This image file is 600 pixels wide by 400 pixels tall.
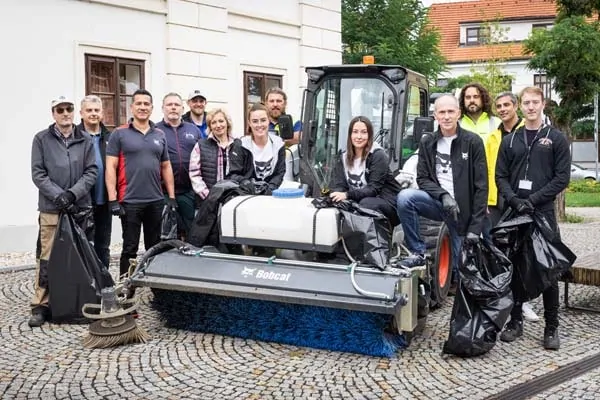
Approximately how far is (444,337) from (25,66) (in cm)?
695

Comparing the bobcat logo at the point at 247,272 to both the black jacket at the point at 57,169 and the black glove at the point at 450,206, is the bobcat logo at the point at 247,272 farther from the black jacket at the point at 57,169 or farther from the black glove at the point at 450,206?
the black jacket at the point at 57,169

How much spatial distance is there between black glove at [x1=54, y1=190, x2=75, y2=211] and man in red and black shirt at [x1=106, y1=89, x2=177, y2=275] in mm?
522

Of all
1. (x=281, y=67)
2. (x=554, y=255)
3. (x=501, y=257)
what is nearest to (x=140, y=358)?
(x=501, y=257)

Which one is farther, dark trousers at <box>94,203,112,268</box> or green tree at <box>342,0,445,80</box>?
green tree at <box>342,0,445,80</box>

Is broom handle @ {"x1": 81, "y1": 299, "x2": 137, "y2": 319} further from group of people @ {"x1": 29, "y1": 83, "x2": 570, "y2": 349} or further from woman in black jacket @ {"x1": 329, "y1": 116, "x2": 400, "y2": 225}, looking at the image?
woman in black jacket @ {"x1": 329, "y1": 116, "x2": 400, "y2": 225}

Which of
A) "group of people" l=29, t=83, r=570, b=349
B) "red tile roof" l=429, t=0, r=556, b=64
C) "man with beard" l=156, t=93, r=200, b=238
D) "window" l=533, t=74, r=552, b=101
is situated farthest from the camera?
"red tile roof" l=429, t=0, r=556, b=64

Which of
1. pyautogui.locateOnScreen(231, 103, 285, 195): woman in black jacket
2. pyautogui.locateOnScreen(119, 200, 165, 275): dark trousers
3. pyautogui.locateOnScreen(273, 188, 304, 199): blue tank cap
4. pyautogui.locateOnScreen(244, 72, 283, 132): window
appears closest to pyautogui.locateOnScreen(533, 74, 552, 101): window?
pyautogui.locateOnScreen(231, 103, 285, 195): woman in black jacket

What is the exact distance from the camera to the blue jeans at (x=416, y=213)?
6.01 m

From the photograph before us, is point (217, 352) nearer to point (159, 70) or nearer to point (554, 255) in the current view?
point (554, 255)

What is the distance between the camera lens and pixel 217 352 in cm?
546

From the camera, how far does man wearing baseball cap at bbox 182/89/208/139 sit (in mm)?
7723

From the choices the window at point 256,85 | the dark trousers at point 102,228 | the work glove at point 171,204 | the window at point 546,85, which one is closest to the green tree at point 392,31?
the window at point 546,85

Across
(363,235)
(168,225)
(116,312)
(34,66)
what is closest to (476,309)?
(363,235)

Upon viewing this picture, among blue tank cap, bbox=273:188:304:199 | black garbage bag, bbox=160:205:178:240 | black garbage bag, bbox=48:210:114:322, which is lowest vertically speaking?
black garbage bag, bbox=48:210:114:322
